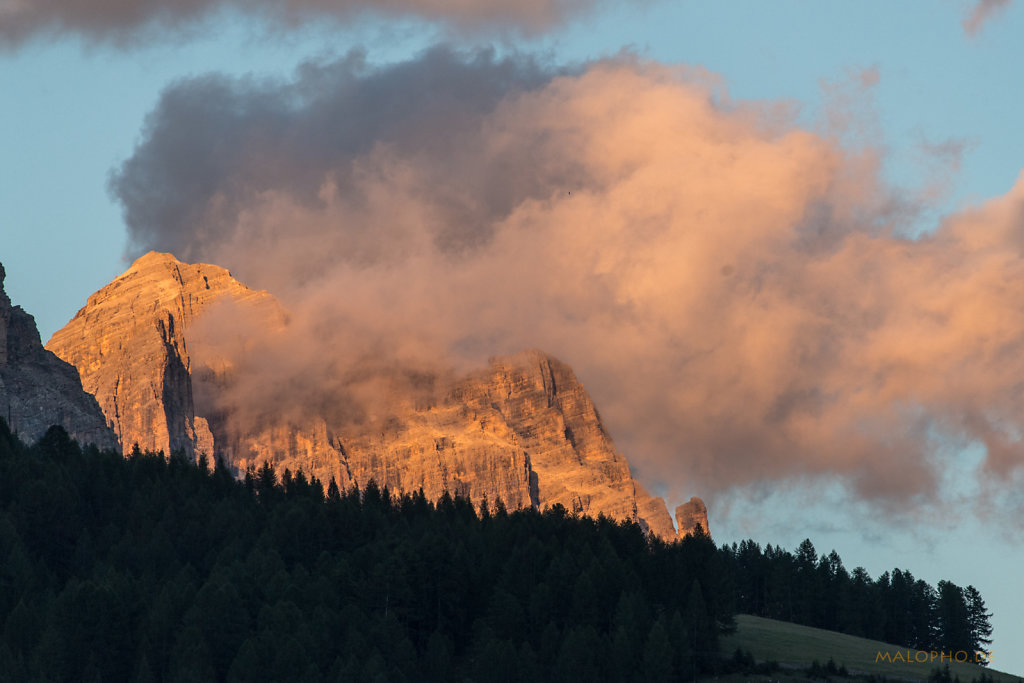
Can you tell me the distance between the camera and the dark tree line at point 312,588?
137375 mm

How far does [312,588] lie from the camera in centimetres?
15000

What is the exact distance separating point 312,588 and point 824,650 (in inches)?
2172

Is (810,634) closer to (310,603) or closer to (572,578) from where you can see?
(572,578)

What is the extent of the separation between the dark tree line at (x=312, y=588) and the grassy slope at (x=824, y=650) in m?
4.98

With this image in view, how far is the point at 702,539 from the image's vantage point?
17988 centimetres

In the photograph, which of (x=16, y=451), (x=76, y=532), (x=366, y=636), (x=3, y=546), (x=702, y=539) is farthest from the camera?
(x=16, y=451)

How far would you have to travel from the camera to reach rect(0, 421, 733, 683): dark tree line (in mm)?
137375

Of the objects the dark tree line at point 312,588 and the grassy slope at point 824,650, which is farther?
the grassy slope at point 824,650

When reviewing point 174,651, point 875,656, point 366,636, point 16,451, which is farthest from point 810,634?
point 16,451

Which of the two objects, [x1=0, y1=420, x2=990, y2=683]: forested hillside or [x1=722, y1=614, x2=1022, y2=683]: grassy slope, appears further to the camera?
[x1=722, y1=614, x2=1022, y2=683]: grassy slope

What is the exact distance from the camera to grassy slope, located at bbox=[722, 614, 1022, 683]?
156750 millimetres

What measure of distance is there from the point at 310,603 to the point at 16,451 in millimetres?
60442

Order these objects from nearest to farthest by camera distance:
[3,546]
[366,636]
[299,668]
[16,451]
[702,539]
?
[299,668] → [366,636] → [3,546] → [702,539] → [16,451]

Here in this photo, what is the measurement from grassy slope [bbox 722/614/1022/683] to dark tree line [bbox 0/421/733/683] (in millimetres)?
4979
